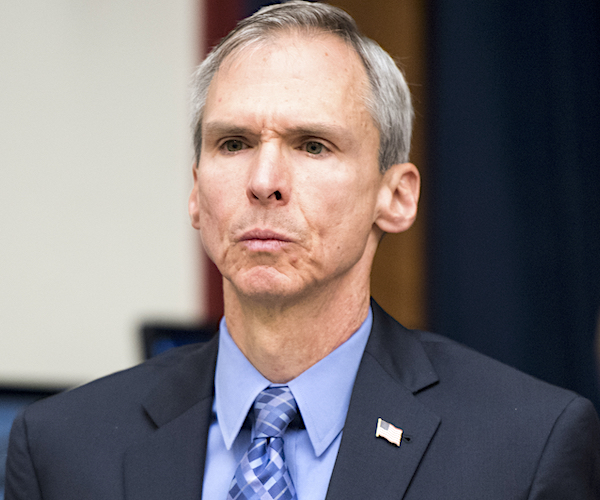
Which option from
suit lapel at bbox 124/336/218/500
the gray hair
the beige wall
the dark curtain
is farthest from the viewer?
the beige wall

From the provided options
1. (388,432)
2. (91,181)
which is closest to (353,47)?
(388,432)

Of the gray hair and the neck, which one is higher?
the gray hair

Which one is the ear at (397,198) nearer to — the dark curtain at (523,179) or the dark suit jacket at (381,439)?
the dark suit jacket at (381,439)

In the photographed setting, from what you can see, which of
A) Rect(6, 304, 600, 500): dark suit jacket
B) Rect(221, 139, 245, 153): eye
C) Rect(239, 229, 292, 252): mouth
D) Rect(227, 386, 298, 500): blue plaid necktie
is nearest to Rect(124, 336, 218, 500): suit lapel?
Rect(6, 304, 600, 500): dark suit jacket

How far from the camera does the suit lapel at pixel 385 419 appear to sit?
5.19 ft

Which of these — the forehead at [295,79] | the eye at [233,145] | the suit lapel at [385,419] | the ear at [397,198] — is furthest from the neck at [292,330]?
the forehead at [295,79]

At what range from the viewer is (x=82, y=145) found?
3918 mm

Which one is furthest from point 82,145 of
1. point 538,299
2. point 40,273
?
point 538,299

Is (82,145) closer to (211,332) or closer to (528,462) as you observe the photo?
(211,332)

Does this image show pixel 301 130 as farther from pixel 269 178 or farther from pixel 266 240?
pixel 266 240

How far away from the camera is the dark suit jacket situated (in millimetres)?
1599

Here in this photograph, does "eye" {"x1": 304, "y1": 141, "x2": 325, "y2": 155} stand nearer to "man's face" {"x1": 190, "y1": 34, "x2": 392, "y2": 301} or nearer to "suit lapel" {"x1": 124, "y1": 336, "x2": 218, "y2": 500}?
"man's face" {"x1": 190, "y1": 34, "x2": 392, "y2": 301}

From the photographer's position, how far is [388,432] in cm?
166

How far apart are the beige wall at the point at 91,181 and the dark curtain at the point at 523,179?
145 centimetres
